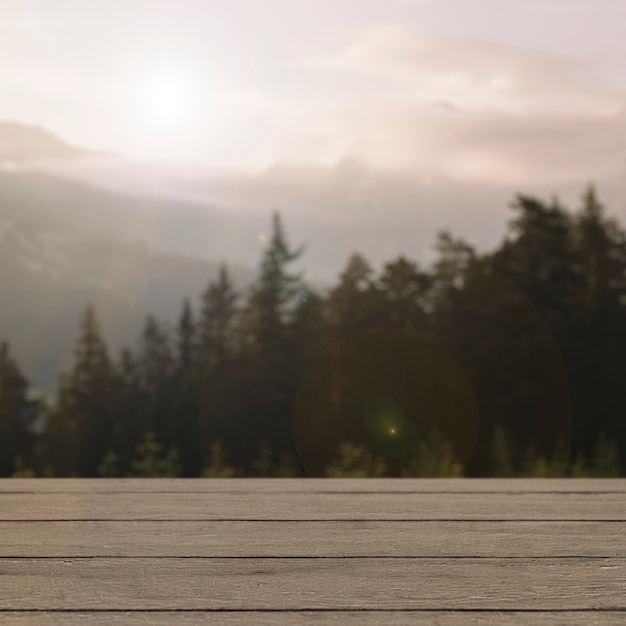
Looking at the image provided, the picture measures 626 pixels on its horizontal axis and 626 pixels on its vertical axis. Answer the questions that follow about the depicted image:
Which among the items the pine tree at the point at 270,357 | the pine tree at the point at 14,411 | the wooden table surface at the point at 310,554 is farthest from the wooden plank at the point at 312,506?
the pine tree at the point at 14,411

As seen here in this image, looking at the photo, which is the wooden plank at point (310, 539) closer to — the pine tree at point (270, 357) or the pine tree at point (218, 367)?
the pine tree at point (270, 357)

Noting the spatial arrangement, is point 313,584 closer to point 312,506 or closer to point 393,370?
point 312,506

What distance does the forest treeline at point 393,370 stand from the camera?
3469 centimetres

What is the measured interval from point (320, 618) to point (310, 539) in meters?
0.54

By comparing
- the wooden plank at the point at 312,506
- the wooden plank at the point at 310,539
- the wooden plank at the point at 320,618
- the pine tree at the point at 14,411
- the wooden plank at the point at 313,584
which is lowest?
the pine tree at the point at 14,411

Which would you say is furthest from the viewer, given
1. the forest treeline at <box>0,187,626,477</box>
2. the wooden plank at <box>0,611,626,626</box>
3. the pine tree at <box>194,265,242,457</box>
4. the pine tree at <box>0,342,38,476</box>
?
the pine tree at <box>0,342,38,476</box>

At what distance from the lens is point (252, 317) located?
47250 mm

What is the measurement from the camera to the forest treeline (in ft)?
114

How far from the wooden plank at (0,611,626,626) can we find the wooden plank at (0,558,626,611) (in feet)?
0.10

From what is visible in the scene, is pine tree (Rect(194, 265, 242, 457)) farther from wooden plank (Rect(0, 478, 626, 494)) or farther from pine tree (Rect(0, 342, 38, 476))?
wooden plank (Rect(0, 478, 626, 494))

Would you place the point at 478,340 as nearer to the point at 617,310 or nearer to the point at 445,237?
the point at 617,310

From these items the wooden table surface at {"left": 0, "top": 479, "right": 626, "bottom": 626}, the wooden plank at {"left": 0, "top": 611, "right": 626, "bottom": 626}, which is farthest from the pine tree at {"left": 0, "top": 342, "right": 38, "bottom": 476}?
the wooden plank at {"left": 0, "top": 611, "right": 626, "bottom": 626}

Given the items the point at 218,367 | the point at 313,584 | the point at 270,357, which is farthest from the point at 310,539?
the point at 218,367

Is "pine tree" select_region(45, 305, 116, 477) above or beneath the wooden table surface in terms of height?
beneath
